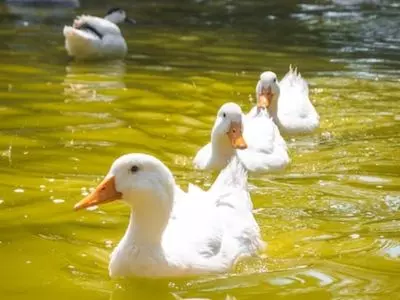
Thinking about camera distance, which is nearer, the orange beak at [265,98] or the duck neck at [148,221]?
the duck neck at [148,221]

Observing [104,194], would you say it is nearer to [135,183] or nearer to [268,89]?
[135,183]

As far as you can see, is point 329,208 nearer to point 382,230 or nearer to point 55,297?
point 382,230

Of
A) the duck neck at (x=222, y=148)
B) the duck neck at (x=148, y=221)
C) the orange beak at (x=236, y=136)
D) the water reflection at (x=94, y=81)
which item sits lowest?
the water reflection at (x=94, y=81)

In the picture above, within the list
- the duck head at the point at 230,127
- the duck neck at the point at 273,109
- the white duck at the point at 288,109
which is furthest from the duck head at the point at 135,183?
the duck neck at the point at 273,109

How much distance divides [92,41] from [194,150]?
5.78 m

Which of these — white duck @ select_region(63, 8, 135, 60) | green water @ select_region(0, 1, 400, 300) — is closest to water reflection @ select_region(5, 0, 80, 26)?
green water @ select_region(0, 1, 400, 300)

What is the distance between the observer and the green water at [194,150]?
5.38 meters

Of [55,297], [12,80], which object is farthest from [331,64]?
[55,297]

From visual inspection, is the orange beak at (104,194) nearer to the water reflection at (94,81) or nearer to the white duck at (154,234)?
the white duck at (154,234)

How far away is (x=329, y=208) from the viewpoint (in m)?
6.76

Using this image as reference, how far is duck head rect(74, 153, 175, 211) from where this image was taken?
5227mm

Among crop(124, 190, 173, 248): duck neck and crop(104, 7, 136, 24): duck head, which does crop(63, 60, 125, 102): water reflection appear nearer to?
crop(104, 7, 136, 24): duck head

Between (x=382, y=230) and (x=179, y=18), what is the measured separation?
47.6ft

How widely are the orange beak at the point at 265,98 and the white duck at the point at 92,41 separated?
15.7 ft
